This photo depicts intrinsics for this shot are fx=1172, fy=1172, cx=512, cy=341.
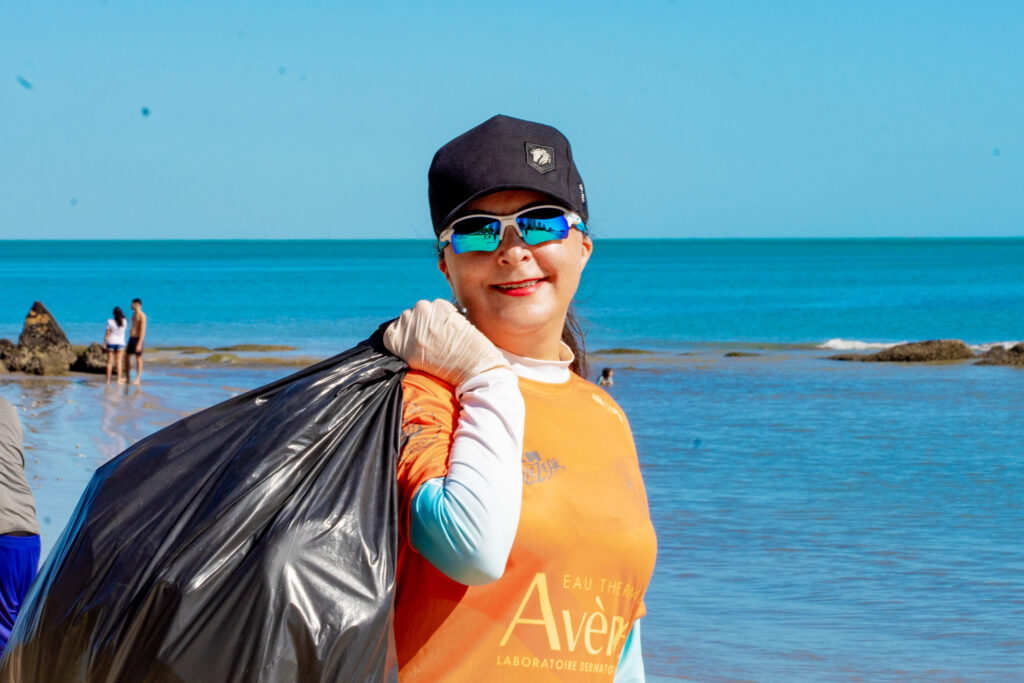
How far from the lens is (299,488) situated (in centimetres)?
150

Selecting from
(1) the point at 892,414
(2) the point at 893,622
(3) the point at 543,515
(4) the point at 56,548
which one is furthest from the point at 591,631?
(1) the point at 892,414

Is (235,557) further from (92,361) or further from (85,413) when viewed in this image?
(92,361)

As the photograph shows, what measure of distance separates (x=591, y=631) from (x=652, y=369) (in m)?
22.5

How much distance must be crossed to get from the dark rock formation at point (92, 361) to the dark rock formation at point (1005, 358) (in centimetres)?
1666

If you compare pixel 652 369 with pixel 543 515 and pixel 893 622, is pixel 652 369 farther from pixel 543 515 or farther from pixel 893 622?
pixel 543 515

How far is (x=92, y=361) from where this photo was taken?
2155 centimetres

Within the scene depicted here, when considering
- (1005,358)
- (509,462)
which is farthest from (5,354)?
(509,462)

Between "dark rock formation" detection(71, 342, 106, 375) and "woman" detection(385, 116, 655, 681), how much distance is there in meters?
20.7

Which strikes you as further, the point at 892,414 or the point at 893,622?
the point at 892,414

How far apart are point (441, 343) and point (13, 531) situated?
220 cm

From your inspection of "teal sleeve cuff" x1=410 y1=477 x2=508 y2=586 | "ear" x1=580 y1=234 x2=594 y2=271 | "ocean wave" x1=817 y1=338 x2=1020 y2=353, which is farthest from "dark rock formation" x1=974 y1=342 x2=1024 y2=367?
"teal sleeve cuff" x1=410 y1=477 x2=508 y2=586

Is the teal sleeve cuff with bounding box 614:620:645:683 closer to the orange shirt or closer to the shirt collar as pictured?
the orange shirt

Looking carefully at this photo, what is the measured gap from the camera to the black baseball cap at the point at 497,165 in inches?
70.0

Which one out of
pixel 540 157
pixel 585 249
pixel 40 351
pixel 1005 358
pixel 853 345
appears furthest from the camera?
pixel 853 345
